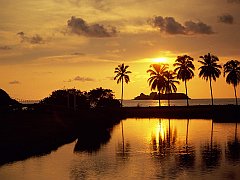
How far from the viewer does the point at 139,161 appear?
1259 inches

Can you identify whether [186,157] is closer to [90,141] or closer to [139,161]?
[139,161]

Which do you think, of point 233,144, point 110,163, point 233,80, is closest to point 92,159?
point 110,163

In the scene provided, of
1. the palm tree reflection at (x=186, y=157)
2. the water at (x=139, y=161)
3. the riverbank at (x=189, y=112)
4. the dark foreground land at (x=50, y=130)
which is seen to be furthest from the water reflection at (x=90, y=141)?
the riverbank at (x=189, y=112)

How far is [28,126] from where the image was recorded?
47688 mm

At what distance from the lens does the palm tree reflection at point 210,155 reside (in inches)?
1189

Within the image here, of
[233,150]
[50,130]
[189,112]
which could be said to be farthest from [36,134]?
[189,112]

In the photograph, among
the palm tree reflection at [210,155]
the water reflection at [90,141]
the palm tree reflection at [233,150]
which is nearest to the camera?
the palm tree reflection at [210,155]

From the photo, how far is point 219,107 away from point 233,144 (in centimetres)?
4783

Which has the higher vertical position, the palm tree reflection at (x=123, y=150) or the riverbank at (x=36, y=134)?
the riverbank at (x=36, y=134)

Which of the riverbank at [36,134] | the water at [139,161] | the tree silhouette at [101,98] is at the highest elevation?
the tree silhouette at [101,98]

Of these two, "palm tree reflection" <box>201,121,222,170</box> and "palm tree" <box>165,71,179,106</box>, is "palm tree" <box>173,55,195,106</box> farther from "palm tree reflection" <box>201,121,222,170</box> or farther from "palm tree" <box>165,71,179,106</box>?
"palm tree reflection" <box>201,121,222,170</box>

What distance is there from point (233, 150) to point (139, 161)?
10379 millimetres

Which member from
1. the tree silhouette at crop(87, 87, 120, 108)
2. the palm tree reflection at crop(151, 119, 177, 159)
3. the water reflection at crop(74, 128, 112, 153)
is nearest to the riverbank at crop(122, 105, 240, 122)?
the tree silhouette at crop(87, 87, 120, 108)

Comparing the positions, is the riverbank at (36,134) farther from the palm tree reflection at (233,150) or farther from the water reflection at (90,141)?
the palm tree reflection at (233,150)
